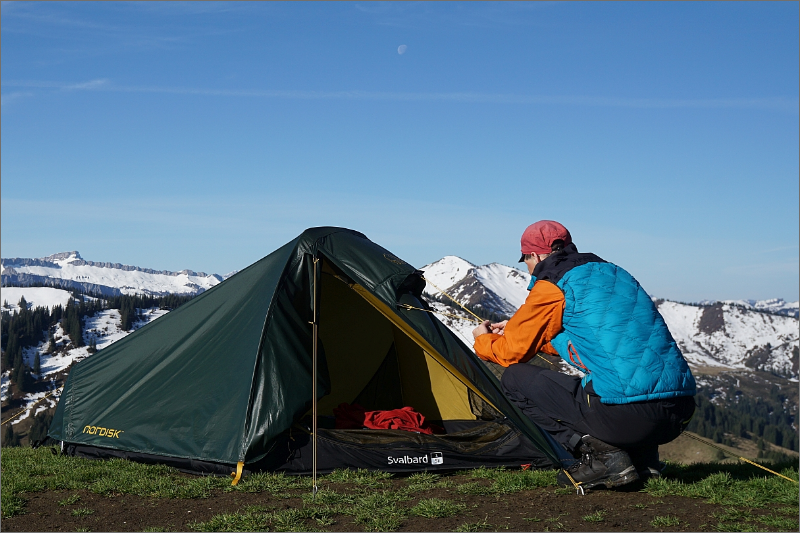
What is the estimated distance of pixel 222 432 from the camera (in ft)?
27.7

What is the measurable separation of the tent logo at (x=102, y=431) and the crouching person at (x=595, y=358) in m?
5.16

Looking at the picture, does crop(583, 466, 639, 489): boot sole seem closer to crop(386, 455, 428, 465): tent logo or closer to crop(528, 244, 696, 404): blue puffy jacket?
crop(528, 244, 696, 404): blue puffy jacket

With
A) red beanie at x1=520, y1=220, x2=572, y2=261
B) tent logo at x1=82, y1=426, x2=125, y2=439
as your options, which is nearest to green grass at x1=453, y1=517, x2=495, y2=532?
red beanie at x1=520, y1=220, x2=572, y2=261

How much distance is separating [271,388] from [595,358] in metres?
3.96

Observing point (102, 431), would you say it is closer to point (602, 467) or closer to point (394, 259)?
point (394, 259)

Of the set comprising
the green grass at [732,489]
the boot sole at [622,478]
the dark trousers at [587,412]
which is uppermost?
the dark trousers at [587,412]

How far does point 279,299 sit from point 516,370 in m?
3.25

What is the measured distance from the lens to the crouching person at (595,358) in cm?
636

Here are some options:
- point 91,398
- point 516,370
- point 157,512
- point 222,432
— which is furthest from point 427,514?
point 91,398

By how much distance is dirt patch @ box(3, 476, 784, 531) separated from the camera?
20.1 ft

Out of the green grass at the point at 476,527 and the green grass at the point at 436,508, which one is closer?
the green grass at the point at 476,527

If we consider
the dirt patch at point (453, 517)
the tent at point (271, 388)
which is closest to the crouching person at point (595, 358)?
the dirt patch at point (453, 517)

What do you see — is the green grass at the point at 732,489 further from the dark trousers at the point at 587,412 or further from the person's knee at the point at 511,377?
the person's knee at the point at 511,377

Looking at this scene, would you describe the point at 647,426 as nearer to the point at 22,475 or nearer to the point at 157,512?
the point at 157,512
